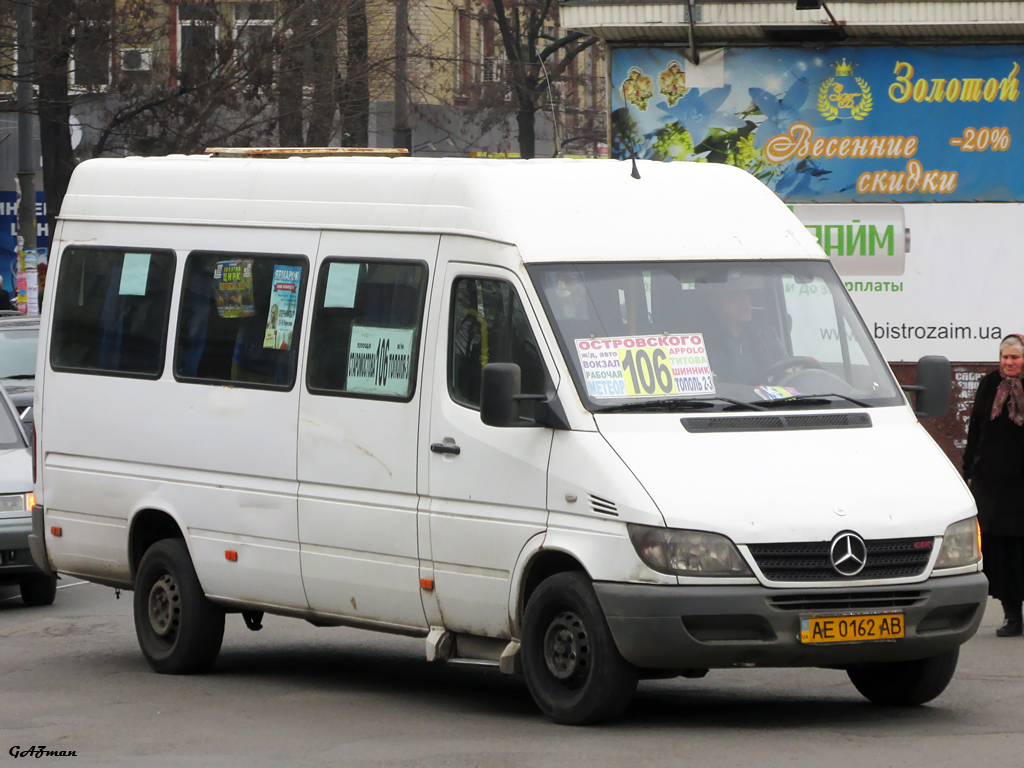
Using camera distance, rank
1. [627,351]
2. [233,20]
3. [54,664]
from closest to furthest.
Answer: [627,351] < [54,664] < [233,20]

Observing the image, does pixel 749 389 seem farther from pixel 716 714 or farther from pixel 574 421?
pixel 716 714

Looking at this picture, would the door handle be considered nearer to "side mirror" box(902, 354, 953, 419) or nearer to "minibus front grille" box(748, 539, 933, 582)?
"minibus front grille" box(748, 539, 933, 582)

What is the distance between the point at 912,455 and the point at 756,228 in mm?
1363

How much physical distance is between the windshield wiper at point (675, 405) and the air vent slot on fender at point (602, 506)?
388 millimetres

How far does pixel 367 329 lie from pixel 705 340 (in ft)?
5.54

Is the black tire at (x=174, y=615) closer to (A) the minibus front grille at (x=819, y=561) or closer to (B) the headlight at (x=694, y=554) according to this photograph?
(B) the headlight at (x=694, y=554)

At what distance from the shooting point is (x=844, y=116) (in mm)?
16203

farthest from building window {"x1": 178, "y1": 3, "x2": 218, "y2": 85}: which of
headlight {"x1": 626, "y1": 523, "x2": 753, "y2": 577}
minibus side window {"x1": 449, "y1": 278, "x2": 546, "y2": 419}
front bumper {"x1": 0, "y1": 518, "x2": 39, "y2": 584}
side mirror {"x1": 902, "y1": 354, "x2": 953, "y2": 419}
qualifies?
headlight {"x1": 626, "y1": 523, "x2": 753, "y2": 577}

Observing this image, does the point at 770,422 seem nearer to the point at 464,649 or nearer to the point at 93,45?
the point at 464,649

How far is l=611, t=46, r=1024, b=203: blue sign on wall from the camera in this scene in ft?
52.6

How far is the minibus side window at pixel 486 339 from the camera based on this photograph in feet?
27.6

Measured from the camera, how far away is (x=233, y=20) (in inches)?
1026

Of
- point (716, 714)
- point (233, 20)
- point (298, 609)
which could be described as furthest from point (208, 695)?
point (233, 20)

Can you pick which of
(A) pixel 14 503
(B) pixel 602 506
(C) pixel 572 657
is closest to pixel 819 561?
(B) pixel 602 506
